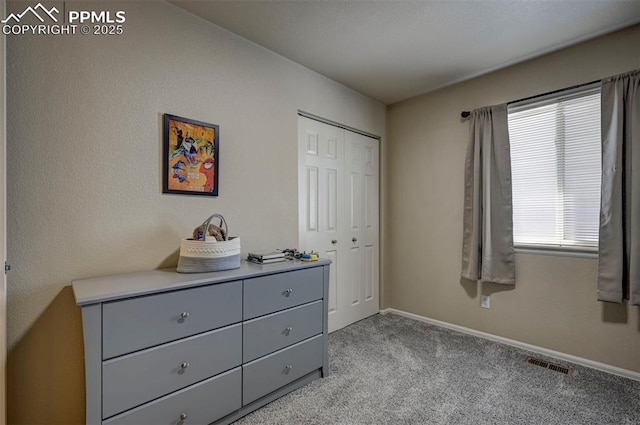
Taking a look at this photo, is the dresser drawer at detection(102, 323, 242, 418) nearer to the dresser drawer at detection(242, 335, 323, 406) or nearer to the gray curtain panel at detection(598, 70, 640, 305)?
the dresser drawer at detection(242, 335, 323, 406)

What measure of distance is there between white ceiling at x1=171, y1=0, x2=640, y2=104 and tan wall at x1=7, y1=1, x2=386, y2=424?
0.30m

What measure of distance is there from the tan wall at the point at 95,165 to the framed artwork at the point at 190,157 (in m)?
0.05

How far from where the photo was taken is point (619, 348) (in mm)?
2211

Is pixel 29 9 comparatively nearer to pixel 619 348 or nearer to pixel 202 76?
pixel 202 76

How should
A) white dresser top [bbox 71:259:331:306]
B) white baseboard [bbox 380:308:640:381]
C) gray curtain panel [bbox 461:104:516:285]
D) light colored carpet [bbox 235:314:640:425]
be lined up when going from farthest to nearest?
gray curtain panel [bbox 461:104:516:285] < white baseboard [bbox 380:308:640:381] < light colored carpet [bbox 235:314:640:425] < white dresser top [bbox 71:259:331:306]

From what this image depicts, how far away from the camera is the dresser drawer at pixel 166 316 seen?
1316 millimetres

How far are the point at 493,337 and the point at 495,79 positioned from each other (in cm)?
240

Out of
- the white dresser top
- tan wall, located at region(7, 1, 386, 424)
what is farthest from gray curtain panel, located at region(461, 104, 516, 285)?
tan wall, located at region(7, 1, 386, 424)

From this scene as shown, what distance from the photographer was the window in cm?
234

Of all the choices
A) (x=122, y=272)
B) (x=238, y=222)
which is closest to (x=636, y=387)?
(x=238, y=222)

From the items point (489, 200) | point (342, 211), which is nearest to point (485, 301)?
point (489, 200)

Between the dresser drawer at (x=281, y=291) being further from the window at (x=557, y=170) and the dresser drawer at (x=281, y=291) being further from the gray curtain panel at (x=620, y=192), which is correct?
the gray curtain panel at (x=620, y=192)

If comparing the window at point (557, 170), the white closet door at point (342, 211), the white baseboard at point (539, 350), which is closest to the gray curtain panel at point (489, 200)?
the window at point (557, 170)

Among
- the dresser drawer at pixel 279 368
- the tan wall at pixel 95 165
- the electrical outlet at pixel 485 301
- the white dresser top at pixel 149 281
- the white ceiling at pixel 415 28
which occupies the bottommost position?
the dresser drawer at pixel 279 368
